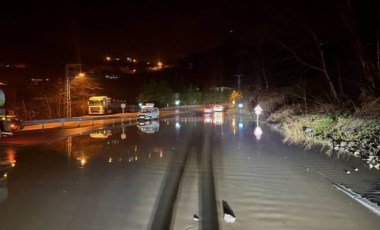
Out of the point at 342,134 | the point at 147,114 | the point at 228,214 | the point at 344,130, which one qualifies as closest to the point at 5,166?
the point at 228,214

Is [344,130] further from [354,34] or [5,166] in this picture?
[5,166]

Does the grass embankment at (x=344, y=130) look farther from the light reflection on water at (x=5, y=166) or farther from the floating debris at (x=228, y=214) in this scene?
the light reflection on water at (x=5, y=166)

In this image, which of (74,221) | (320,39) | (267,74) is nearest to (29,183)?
(74,221)

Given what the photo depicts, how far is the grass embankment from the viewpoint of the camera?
13.8 metres

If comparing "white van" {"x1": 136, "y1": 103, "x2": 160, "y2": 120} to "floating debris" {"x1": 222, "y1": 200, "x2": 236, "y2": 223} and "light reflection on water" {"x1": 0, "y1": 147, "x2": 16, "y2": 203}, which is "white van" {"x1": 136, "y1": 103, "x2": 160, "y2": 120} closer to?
"light reflection on water" {"x1": 0, "y1": 147, "x2": 16, "y2": 203}

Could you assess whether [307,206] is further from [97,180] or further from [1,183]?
[1,183]

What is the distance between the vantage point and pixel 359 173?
11320 millimetres

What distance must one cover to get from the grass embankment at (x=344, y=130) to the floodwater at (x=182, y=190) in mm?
650

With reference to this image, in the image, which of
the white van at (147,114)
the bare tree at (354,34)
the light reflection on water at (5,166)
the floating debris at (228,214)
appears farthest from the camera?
the white van at (147,114)

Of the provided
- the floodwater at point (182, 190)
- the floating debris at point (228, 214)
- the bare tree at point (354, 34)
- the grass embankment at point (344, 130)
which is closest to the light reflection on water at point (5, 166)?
the floodwater at point (182, 190)

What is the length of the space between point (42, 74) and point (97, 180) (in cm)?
6827

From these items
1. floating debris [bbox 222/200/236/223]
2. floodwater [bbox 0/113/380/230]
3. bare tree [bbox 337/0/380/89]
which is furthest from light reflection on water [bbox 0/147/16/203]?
bare tree [bbox 337/0/380/89]

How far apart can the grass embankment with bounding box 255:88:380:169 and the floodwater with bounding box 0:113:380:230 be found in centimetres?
65

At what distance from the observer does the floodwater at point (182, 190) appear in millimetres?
7070
